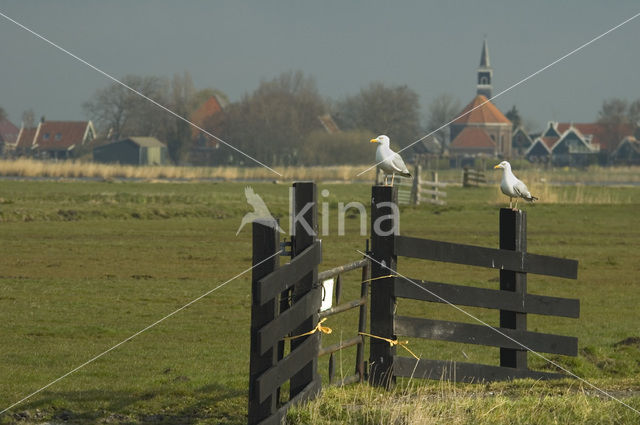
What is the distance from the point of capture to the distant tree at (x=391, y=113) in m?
68.8

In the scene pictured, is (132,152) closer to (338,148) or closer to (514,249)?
(338,148)

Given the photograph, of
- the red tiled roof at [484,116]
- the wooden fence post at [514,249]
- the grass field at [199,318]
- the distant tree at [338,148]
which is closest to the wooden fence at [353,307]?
the grass field at [199,318]

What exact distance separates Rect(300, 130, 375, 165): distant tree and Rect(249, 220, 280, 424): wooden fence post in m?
73.6

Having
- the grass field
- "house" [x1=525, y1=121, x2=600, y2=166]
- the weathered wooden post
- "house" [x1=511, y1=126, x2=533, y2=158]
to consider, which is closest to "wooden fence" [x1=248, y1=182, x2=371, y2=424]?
the grass field

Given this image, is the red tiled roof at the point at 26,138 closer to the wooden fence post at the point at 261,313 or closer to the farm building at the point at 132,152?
the farm building at the point at 132,152

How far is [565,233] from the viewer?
35.6 metres

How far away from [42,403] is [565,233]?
28.0 meters

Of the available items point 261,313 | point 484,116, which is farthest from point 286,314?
point 484,116

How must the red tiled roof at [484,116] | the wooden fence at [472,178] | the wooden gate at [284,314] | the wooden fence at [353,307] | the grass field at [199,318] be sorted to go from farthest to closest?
the red tiled roof at [484,116], the wooden fence at [472,178], the wooden fence at [353,307], the grass field at [199,318], the wooden gate at [284,314]

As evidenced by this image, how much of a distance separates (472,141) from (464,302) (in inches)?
6169

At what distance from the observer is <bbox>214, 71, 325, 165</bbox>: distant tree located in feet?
363

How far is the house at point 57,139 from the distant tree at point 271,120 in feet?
81.1

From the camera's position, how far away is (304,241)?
28.6ft

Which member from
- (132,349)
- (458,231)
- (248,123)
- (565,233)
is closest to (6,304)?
(132,349)
